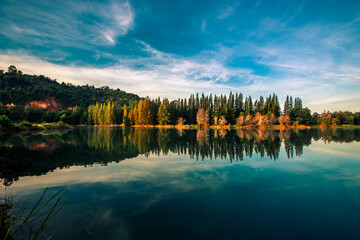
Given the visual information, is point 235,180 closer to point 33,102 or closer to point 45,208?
point 45,208

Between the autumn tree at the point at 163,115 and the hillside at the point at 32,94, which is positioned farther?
the hillside at the point at 32,94

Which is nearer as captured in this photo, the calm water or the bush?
the calm water

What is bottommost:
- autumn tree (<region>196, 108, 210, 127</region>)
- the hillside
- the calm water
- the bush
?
the calm water

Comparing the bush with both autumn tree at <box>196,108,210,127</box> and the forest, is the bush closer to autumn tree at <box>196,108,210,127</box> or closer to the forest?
the forest

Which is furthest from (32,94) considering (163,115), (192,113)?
(192,113)

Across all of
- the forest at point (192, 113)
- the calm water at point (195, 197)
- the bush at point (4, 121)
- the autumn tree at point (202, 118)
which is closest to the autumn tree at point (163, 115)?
the forest at point (192, 113)

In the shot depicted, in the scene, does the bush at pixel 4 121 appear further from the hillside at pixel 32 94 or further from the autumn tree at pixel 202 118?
the hillside at pixel 32 94

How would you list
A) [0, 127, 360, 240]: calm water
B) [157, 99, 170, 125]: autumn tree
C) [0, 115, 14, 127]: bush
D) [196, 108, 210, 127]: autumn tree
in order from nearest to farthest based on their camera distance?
[0, 127, 360, 240]: calm water < [0, 115, 14, 127]: bush < [196, 108, 210, 127]: autumn tree < [157, 99, 170, 125]: autumn tree

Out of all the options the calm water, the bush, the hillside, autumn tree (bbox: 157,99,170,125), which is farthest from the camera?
the hillside

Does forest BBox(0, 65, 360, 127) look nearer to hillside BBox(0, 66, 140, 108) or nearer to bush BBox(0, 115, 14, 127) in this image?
hillside BBox(0, 66, 140, 108)

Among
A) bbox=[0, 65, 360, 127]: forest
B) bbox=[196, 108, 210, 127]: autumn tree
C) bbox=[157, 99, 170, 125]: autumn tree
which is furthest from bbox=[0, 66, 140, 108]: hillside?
bbox=[196, 108, 210, 127]: autumn tree

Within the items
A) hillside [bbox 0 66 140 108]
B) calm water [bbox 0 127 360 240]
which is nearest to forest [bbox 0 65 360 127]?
hillside [bbox 0 66 140 108]

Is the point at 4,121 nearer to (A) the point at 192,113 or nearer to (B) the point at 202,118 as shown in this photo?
(B) the point at 202,118

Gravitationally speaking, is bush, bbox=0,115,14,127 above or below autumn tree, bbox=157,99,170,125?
below
